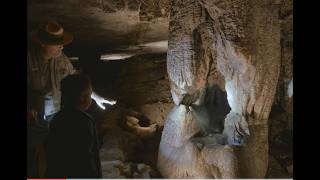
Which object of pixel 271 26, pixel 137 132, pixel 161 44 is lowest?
pixel 137 132

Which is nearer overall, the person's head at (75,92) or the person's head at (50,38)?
the person's head at (75,92)

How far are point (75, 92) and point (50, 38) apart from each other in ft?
2.23

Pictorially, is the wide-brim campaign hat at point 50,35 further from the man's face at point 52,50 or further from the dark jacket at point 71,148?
the dark jacket at point 71,148

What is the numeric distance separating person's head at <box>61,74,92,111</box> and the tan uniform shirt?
34 cm

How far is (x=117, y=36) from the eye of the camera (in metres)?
5.55

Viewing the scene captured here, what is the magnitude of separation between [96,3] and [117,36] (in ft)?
3.00

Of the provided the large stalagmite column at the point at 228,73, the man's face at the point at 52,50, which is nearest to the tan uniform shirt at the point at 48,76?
the man's face at the point at 52,50

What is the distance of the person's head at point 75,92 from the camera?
3.88m

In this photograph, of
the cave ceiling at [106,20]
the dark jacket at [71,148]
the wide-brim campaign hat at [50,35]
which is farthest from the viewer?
the cave ceiling at [106,20]

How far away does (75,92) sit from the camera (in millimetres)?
3916

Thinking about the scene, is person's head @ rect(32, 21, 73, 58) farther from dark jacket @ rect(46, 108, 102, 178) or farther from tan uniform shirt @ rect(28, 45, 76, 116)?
dark jacket @ rect(46, 108, 102, 178)

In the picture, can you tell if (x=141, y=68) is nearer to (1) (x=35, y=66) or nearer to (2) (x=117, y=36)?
(2) (x=117, y=36)
